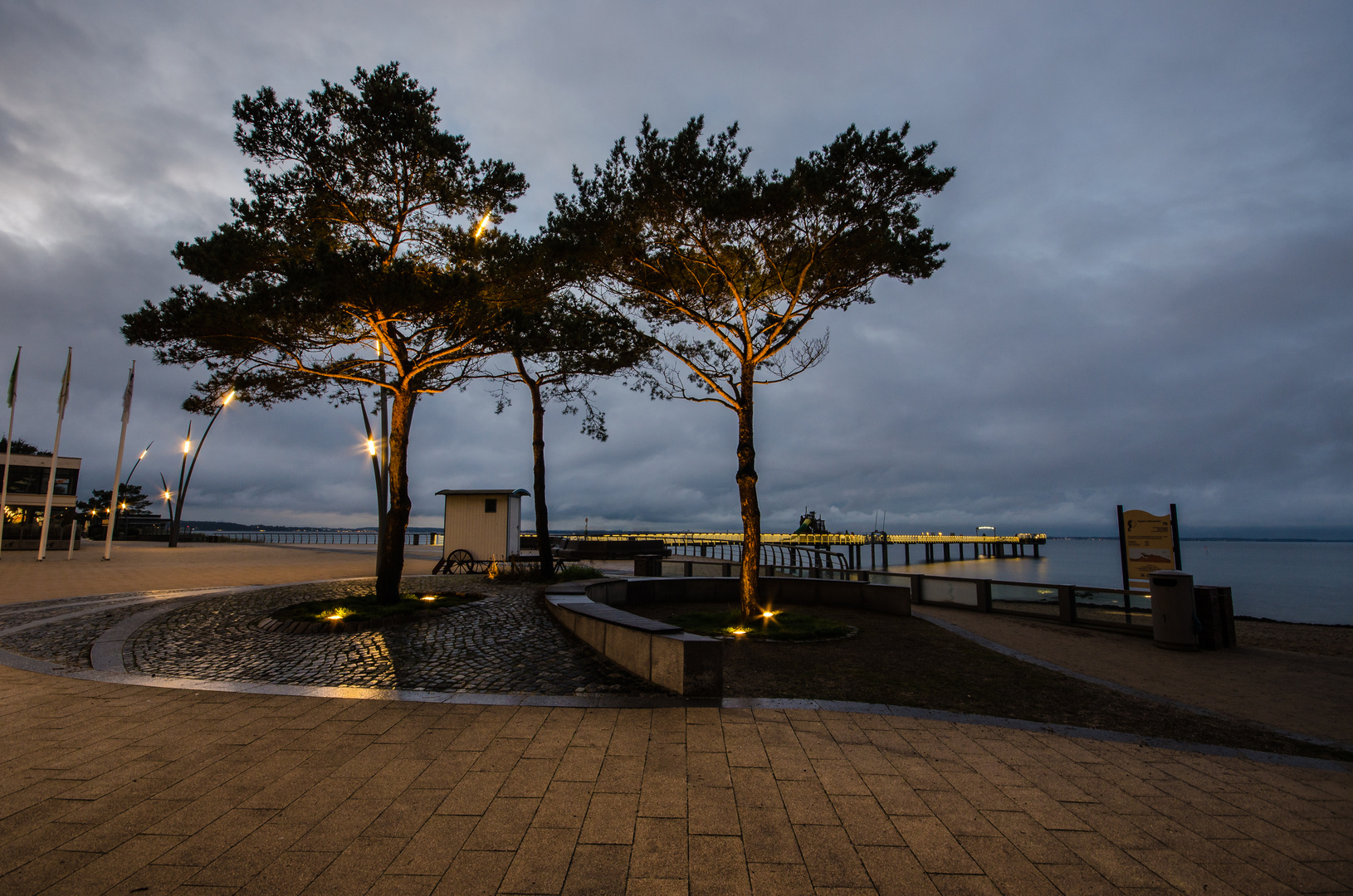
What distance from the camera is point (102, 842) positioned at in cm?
284

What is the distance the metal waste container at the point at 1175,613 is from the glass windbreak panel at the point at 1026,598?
2452 millimetres

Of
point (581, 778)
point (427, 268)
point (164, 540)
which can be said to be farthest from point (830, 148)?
point (164, 540)

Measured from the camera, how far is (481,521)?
20.4 meters

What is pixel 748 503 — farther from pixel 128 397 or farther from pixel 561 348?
pixel 128 397

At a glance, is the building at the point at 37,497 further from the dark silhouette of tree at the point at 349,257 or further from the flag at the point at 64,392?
the dark silhouette of tree at the point at 349,257

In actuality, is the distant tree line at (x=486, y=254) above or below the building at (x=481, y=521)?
above

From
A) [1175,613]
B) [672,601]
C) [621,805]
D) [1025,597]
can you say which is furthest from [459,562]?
[1175,613]

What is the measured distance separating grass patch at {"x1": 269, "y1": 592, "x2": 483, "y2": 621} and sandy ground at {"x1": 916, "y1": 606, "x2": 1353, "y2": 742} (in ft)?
32.8

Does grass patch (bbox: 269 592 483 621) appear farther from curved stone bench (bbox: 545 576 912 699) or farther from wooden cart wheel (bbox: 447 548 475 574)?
wooden cart wheel (bbox: 447 548 475 574)

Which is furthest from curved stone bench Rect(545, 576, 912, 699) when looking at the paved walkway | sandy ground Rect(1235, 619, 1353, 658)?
sandy ground Rect(1235, 619, 1353, 658)

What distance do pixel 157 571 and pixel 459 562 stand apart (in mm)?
10319

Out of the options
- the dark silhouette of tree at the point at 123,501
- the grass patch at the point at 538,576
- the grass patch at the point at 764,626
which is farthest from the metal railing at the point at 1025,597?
the dark silhouette of tree at the point at 123,501

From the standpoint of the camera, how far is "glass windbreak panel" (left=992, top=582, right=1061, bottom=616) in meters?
12.0

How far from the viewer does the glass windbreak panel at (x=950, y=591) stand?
1355 centimetres
